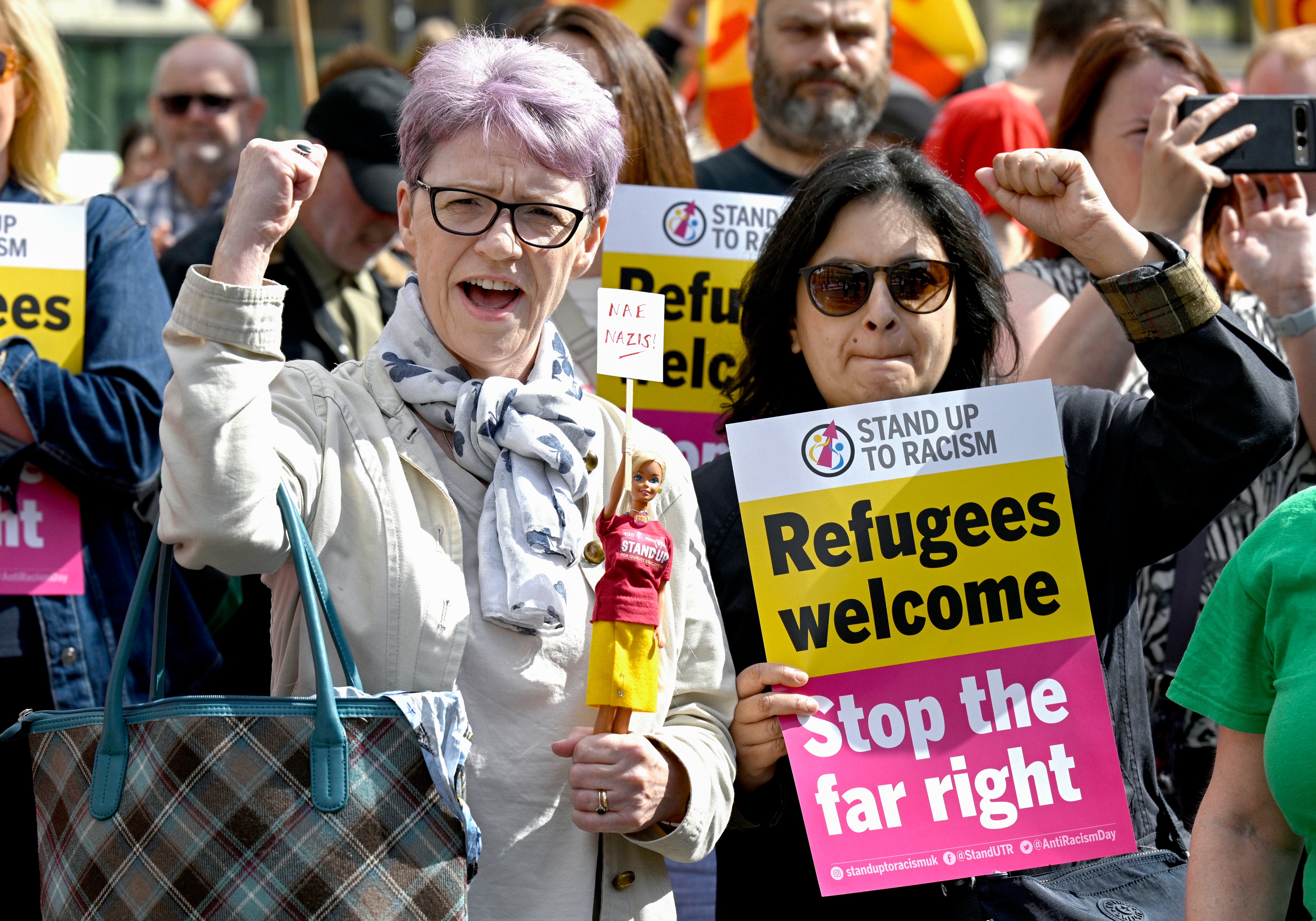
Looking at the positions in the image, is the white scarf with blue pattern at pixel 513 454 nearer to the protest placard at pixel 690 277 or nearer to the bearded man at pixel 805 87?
the protest placard at pixel 690 277

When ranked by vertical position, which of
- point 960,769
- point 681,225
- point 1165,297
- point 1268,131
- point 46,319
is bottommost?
point 960,769

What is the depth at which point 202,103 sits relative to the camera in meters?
7.19

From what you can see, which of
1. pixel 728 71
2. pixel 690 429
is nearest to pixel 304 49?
pixel 728 71

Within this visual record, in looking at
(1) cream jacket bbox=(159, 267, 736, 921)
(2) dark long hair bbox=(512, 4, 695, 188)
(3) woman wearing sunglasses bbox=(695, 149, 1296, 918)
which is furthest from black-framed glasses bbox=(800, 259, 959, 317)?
(2) dark long hair bbox=(512, 4, 695, 188)

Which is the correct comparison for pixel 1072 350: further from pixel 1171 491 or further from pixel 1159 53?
pixel 1159 53

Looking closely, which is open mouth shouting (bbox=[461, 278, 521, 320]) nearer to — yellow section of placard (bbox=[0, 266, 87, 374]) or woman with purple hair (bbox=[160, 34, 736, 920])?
woman with purple hair (bbox=[160, 34, 736, 920])

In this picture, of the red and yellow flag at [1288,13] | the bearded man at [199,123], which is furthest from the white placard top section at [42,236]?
the red and yellow flag at [1288,13]

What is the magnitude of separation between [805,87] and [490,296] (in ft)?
8.09

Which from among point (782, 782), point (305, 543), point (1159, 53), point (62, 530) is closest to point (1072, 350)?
point (1159, 53)

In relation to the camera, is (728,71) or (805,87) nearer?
(805,87)

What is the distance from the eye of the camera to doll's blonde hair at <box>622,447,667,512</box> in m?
2.27

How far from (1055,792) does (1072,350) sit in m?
1.16

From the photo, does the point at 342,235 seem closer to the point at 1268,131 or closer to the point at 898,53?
the point at 1268,131

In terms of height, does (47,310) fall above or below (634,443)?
above
